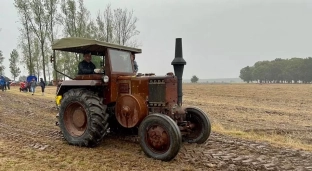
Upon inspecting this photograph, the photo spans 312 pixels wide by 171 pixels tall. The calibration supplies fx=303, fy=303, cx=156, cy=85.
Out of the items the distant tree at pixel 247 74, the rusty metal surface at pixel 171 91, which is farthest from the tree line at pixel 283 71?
the rusty metal surface at pixel 171 91

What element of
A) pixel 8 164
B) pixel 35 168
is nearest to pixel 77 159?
pixel 35 168

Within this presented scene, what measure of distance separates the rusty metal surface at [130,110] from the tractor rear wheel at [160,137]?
0.47 meters

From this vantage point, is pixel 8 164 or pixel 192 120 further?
pixel 192 120

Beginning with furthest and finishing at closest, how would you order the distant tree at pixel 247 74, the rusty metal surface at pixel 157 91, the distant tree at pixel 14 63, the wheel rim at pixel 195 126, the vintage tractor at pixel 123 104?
the distant tree at pixel 247 74
the distant tree at pixel 14 63
the wheel rim at pixel 195 126
the rusty metal surface at pixel 157 91
the vintage tractor at pixel 123 104

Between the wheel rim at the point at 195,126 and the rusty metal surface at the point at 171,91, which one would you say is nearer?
the rusty metal surface at the point at 171,91

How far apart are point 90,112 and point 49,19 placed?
2944 centimetres

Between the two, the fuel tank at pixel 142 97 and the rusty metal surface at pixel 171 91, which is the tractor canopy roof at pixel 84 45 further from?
the rusty metal surface at pixel 171 91

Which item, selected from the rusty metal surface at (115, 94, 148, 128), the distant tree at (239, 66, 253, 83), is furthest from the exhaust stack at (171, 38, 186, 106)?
the distant tree at (239, 66, 253, 83)

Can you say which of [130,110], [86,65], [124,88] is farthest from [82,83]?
[130,110]

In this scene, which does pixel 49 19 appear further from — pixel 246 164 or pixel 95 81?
pixel 246 164

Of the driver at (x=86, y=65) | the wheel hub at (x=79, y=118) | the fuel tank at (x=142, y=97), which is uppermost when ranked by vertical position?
the driver at (x=86, y=65)

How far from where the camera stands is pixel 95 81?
21.8 feet

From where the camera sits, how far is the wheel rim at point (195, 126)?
23.4 ft

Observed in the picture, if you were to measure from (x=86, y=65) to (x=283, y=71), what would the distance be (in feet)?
381
